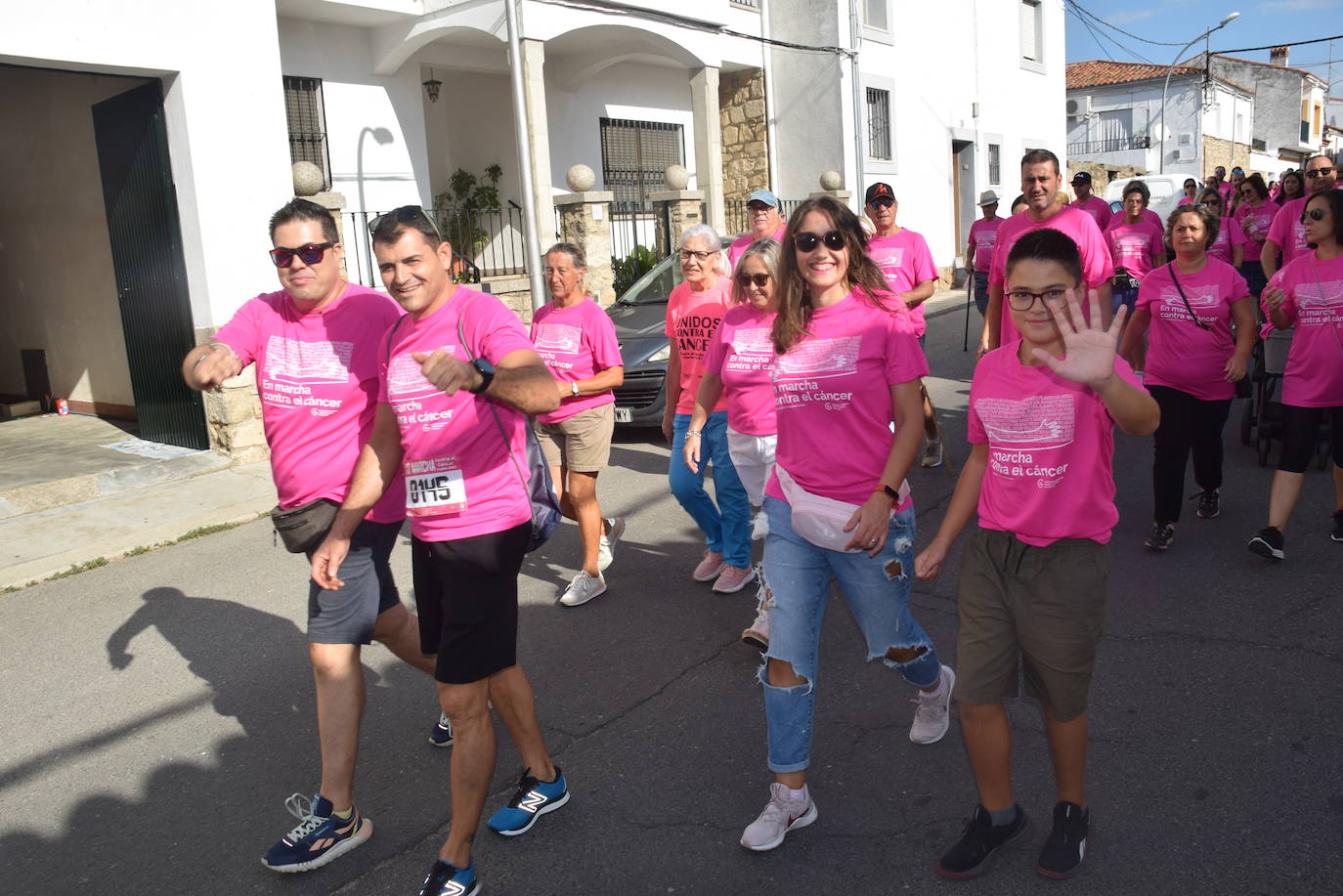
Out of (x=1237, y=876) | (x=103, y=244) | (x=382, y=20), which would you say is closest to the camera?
(x=1237, y=876)

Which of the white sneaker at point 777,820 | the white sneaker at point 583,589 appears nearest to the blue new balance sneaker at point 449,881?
the white sneaker at point 777,820

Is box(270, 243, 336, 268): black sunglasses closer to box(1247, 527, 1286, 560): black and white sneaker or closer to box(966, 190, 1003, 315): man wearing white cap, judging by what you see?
box(1247, 527, 1286, 560): black and white sneaker

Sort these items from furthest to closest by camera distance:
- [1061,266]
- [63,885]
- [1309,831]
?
1. [63,885]
2. [1309,831]
3. [1061,266]

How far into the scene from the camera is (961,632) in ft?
9.46

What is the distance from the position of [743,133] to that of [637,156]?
9.80 feet

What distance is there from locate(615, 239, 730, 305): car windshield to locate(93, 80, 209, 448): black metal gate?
4230 mm

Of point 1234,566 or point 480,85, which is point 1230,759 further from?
point 480,85

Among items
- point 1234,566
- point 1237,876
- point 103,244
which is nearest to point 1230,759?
point 1237,876

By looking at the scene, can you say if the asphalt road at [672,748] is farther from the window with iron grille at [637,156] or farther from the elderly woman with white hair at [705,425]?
the window with iron grille at [637,156]

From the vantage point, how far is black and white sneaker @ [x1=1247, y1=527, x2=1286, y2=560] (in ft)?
17.2

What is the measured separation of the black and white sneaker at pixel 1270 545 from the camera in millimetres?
5238

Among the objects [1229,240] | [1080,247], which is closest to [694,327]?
[1080,247]

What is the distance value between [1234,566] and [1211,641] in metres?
1.11

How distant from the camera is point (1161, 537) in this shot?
5.62 m
